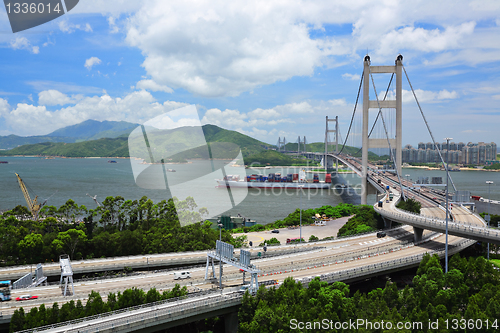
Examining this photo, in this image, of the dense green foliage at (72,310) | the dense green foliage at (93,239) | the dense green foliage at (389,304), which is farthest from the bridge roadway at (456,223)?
the dense green foliage at (72,310)

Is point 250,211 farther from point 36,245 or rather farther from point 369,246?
point 36,245

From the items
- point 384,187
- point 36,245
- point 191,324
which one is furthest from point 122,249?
point 384,187

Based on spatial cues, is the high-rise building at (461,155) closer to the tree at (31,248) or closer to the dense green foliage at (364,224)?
the dense green foliage at (364,224)

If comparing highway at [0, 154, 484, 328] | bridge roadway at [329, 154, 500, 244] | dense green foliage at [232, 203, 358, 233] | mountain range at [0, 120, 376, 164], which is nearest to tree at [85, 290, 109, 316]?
highway at [0, 154, 484, 328]

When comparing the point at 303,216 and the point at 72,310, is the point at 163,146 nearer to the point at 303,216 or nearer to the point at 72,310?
the point at 72,310

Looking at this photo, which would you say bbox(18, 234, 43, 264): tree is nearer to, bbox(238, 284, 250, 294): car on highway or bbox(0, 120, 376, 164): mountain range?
bbox(0, 120, 376, 164): mountain range

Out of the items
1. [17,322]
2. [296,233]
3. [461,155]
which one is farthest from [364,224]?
[461,155]
